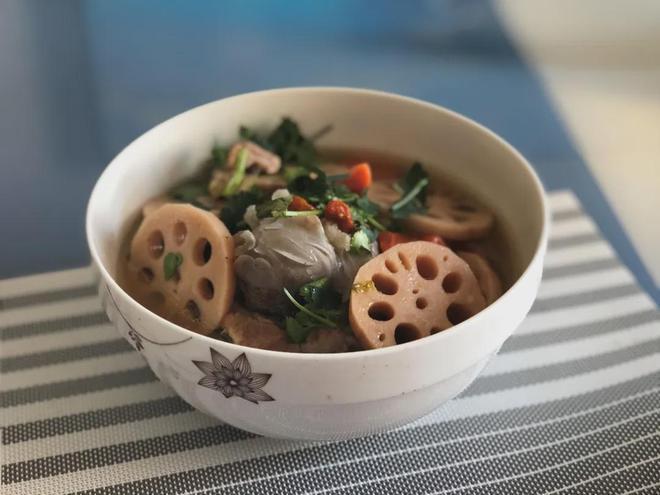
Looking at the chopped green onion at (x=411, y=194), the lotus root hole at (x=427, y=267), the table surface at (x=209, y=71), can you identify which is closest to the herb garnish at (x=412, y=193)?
the chopped green onion at (x=411, y=194)

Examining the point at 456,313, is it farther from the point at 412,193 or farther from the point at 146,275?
the point at 146,275

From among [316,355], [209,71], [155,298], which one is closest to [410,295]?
[316,355]

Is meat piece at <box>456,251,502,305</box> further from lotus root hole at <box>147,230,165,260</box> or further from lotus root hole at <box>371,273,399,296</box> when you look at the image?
lotus root hole at <box>147,230,165,260</box>

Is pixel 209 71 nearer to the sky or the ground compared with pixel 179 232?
nearer to the ground

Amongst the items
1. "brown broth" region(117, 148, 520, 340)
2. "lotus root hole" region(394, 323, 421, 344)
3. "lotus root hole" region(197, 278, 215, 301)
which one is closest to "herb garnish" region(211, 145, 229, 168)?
"brown broth" region(117, 148, 520, 340)

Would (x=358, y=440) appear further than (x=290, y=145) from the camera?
No

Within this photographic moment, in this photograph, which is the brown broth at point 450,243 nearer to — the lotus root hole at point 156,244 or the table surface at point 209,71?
the lotus root hole at point 156,244

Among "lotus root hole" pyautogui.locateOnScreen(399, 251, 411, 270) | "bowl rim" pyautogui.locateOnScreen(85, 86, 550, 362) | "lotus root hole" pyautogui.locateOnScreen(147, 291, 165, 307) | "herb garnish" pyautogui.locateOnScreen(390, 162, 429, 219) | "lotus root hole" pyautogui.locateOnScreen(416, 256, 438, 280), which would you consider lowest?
"lotus root hole" pyautogui.locateOnScreen(147, 291, 165, 307)
